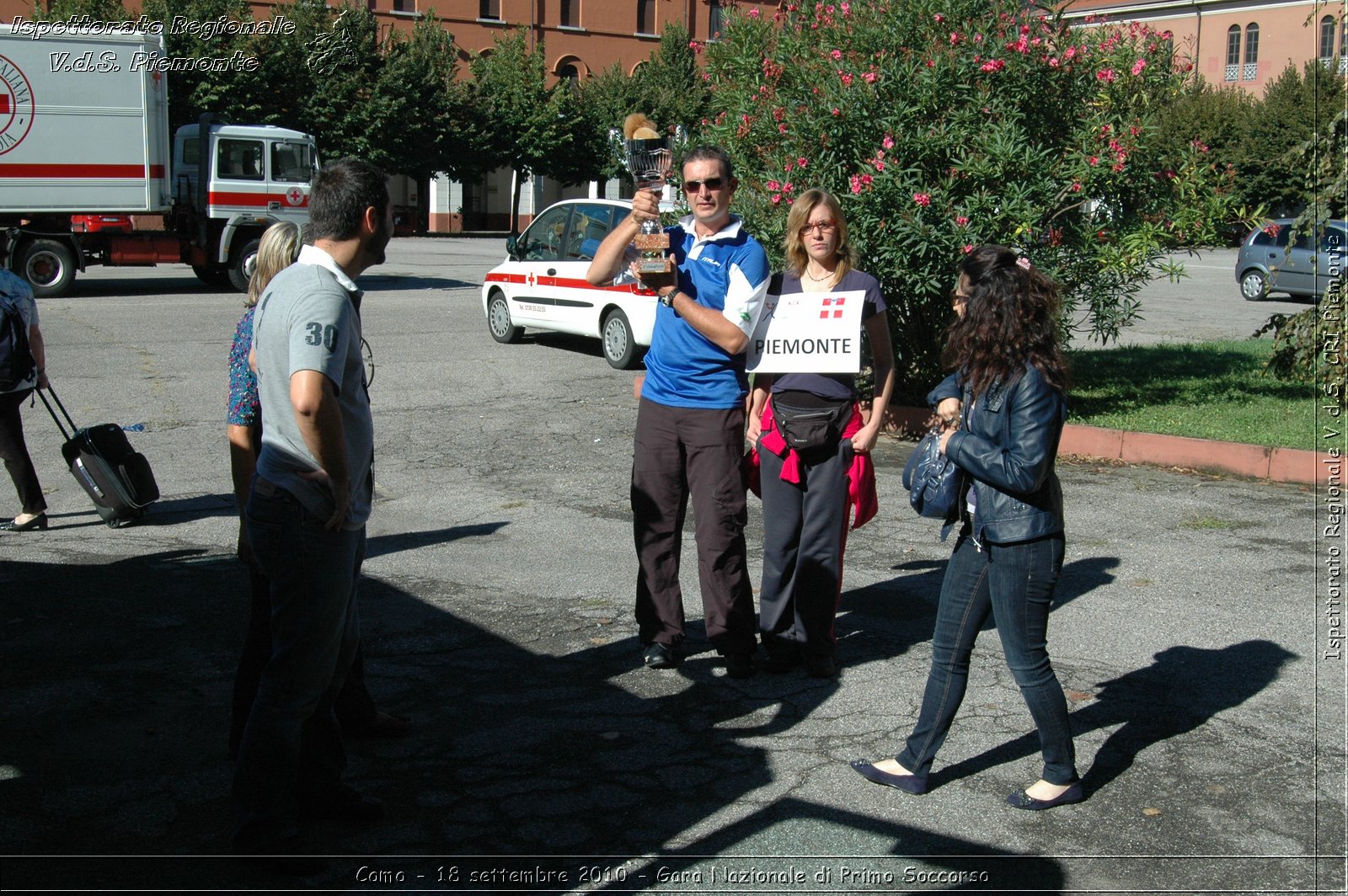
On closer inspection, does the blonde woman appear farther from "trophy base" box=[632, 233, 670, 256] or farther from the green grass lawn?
the green grass lawn

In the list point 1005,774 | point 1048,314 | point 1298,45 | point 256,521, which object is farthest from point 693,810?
point 1298,45

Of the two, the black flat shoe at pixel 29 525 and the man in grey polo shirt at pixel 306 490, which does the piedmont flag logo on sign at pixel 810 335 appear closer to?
the man in grey polo shirt at pixel 306 490

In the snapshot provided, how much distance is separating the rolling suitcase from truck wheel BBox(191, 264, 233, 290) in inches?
605

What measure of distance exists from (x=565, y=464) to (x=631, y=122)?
15.9 feet

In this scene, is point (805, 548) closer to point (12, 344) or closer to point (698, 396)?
point (698, 396)

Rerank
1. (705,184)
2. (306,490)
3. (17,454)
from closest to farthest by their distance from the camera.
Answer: (306,490)
(705,184)
(17,454)

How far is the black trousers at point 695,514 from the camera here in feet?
15.9

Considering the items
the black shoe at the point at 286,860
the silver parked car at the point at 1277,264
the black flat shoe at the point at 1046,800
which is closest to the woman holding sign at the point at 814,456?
the black flat shoe at the point at 1046,800

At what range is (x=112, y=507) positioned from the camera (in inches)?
294

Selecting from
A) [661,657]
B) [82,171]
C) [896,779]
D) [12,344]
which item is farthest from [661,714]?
[82,171]

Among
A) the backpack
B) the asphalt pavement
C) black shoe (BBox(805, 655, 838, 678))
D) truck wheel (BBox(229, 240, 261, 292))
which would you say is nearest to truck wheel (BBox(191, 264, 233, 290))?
truck wheel (BBox(229, 240, 261, 292))

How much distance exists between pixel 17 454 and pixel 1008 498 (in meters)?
6.07

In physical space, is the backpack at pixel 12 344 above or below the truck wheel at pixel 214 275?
below

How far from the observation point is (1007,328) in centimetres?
374
